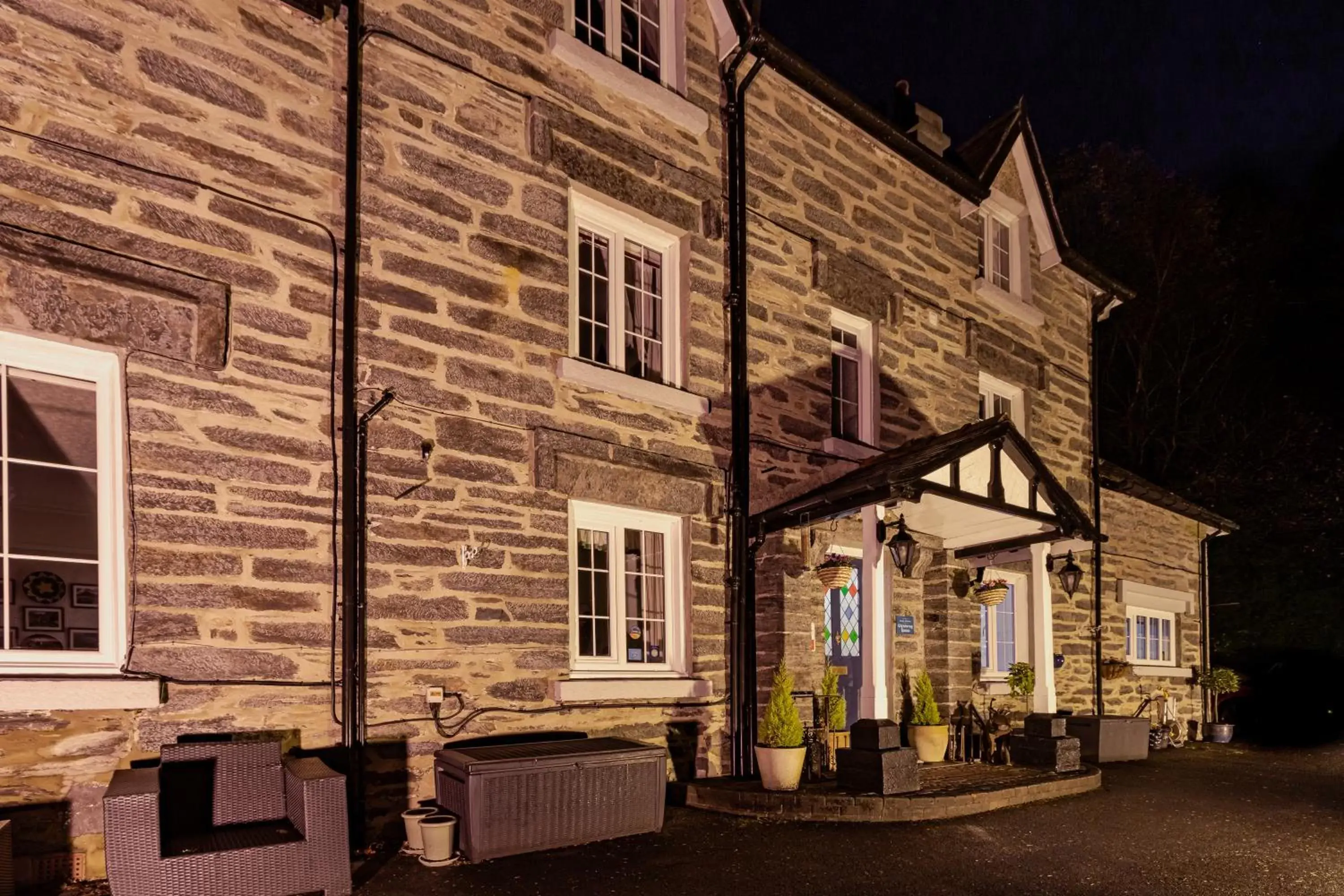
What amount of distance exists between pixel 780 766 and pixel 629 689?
54.7 inches

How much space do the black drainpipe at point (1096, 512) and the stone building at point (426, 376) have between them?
3.45m

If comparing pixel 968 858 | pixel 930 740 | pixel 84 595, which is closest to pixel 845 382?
pixel 930 740

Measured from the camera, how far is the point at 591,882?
6.09 metres

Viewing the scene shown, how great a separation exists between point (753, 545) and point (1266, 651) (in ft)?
61.5

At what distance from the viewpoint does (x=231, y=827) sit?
6027mm

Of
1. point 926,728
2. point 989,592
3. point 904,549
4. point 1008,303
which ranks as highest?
point 1008,303

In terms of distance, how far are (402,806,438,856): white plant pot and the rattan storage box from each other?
201 millimetres

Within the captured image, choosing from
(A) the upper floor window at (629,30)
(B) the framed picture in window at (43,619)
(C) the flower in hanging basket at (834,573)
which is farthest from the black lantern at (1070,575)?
(B) the framed picture in window at (43,619)

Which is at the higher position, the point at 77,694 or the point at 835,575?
the point at 835,575

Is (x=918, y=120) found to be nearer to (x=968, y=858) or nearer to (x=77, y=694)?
(x=968, y=858)

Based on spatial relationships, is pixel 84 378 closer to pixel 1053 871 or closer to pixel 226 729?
pixel 226 729

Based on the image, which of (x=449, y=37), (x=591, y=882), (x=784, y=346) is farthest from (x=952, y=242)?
(x=591, y=882)

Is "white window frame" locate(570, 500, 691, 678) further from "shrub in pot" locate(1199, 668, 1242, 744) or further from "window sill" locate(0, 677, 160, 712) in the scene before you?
"shrub in pot" locate(1199, 668, 1242, 744)

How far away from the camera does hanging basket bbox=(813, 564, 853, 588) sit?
9.96 meters
